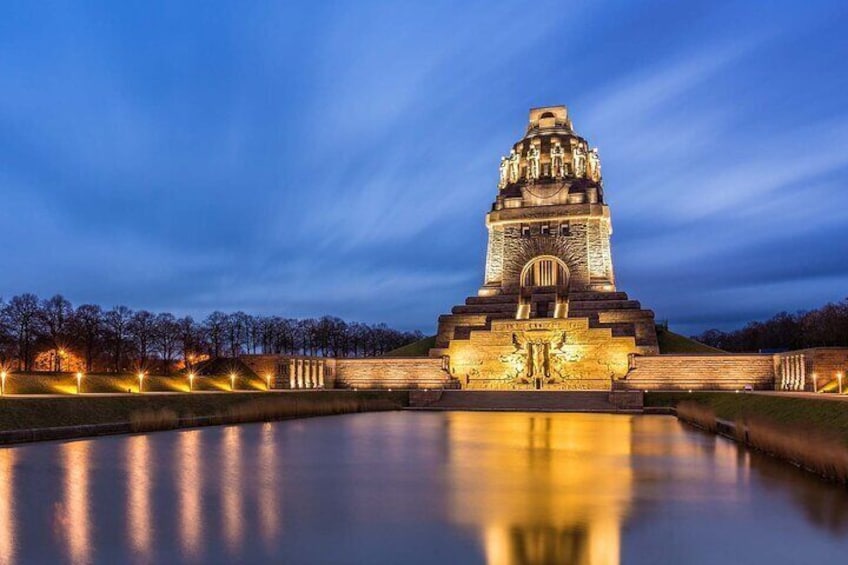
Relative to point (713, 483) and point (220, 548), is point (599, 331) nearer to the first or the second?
point (713, 483)

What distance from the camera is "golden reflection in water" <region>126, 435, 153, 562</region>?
24.3 ft

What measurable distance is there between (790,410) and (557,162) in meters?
38.6

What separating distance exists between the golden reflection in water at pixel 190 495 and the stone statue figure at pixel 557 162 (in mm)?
40836

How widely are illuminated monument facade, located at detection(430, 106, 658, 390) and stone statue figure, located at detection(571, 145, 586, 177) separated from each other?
0.07m

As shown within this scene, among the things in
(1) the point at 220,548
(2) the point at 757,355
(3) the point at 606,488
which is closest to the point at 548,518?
(3) the point at 606,488

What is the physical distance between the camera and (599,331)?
42406 millimetres

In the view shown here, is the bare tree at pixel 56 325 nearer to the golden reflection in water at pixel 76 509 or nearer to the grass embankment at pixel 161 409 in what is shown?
the grass embankment at pixel 161 409

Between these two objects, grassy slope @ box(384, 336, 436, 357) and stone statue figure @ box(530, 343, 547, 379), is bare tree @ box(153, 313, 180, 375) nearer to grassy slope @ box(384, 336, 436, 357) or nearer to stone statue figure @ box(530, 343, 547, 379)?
grassy slope @ box(384, 336, 436, 357)

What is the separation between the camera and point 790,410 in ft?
55.7

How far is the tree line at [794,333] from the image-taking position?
5566 cm

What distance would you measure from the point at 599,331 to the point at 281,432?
2559cm

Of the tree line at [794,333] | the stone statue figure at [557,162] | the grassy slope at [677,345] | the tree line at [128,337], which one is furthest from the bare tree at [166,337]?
the tree line at [794,333]

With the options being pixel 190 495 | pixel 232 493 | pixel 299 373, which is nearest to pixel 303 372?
pixel 299 373

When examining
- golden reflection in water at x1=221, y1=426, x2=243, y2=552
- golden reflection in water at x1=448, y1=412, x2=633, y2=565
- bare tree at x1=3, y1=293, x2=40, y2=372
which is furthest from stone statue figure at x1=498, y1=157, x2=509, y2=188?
golden reflection in water at x1=221, y1=426, x2=243, y2=552
